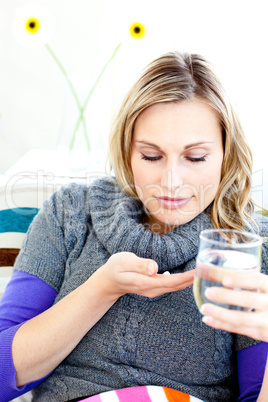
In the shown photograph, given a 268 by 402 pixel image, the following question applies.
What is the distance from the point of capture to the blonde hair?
1.11 m

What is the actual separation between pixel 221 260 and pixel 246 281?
0.16 ft

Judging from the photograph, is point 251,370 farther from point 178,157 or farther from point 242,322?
point 178,157

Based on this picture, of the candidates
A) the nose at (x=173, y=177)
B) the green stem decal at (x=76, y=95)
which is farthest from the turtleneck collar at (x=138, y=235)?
the green stem decal at (x=76, y=95)

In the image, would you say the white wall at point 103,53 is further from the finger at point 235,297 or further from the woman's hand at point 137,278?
the finger at point 235,297

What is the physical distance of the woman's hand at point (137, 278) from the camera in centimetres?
86

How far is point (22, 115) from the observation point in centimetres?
271

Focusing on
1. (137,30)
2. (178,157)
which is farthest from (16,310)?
(137,30)

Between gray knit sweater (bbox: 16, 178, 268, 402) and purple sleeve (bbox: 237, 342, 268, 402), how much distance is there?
0.08ft

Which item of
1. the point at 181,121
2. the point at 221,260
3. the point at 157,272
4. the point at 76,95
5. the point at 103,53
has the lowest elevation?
the point at 157,272

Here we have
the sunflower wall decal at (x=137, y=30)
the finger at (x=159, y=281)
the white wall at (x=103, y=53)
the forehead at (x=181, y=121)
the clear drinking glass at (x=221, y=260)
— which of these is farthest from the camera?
the sunflower wall decal at (x=137, y=30)

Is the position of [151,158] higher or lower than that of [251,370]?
higher

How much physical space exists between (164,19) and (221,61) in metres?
0.51

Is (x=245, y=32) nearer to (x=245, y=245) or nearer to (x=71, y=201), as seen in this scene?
(x=71, y=201)

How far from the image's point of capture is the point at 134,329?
107cm
